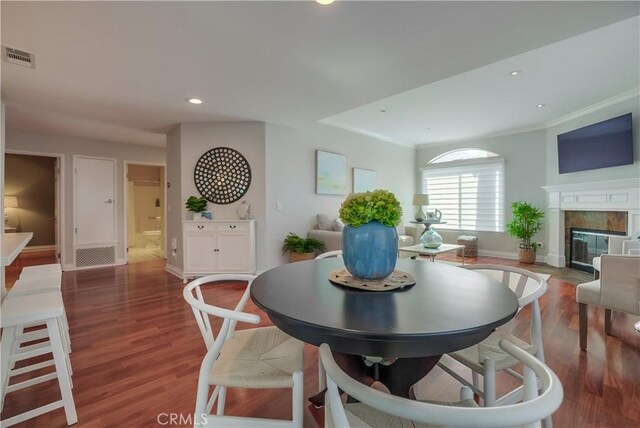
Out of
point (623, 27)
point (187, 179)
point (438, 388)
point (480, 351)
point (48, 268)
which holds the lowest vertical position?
point (438, 388)

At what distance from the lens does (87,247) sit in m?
5.23

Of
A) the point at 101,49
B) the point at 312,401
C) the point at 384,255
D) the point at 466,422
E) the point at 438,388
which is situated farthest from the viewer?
the point at 101,49

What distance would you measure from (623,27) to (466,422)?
3541 mm

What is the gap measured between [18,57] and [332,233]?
12.1 ft

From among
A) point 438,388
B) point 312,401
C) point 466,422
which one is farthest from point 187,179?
point 466,422

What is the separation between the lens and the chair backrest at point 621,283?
78.5 inches

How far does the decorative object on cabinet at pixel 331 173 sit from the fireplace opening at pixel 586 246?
13.1ft

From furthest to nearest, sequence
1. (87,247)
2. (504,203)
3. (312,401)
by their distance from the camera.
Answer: (504,203) → (87,247) → (312,401)

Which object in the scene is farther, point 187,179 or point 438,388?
point 187,179

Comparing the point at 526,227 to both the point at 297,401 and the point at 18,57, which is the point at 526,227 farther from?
the point at 18,57

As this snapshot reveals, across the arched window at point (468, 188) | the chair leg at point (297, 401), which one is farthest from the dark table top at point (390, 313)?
the arched window at point (468, 188)

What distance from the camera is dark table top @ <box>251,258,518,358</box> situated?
32.8 inches

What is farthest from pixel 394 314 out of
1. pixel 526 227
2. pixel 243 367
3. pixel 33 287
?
pixel 526 227

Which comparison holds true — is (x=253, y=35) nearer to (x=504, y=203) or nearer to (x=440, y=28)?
(x=440, y=28)
